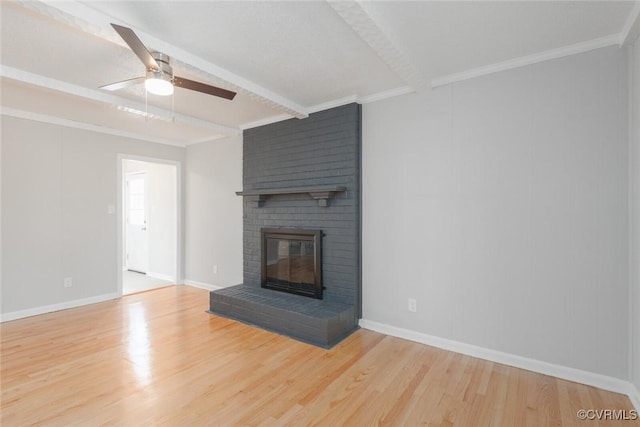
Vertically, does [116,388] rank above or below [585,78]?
below

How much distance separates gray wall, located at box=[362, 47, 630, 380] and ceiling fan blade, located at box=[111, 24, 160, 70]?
2.11 m

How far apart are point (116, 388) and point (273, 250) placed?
2161 millimetres

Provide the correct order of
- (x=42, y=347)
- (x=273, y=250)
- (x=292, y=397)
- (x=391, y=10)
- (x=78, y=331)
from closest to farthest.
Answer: (x=391, y=10) < (x=292, y=397) < (x=42, y=347) < (x=78, y=331) < (x=273, y=250)

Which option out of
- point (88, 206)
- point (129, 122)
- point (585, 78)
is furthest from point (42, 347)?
point (585, 78)

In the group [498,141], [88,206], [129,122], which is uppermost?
[129,122]

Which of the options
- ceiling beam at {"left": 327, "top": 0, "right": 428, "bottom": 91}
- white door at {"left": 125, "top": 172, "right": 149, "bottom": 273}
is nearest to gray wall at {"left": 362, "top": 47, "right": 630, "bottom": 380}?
ceiling beam at {"left": 327, "top": 0, "right": 428, "bottom": 91}

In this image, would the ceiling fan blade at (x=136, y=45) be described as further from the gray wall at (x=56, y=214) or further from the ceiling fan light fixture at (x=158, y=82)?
the gray wall at (x=56, y=214)

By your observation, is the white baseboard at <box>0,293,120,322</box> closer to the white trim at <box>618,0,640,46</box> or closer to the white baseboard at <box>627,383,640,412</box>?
the white baseboard at <box>627,383,640,412</box>

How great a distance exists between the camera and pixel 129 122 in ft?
13.5

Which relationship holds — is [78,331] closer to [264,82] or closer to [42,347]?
[42,347]

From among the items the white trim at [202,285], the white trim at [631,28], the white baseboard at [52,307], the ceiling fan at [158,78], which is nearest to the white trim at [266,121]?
the ceiling fan at [158,78]

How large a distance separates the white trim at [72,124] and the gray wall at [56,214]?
0.06 metres

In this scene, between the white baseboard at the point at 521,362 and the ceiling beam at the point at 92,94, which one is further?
the ceiling beam at the point at 92,94

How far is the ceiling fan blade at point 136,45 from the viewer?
159 cm
